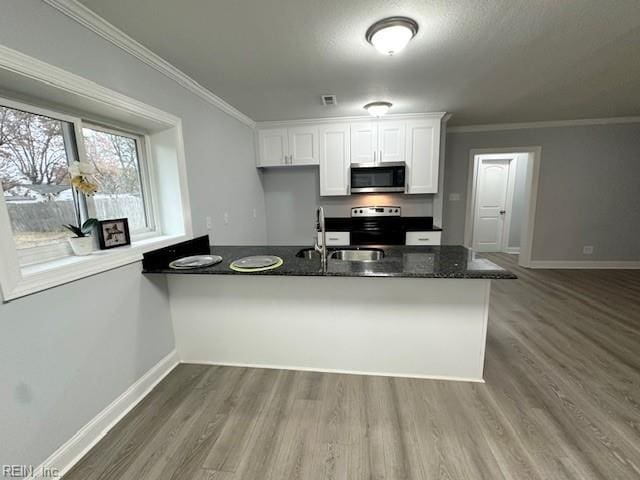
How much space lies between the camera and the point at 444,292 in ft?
5.77

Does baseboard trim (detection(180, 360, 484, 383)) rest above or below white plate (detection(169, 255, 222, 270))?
below

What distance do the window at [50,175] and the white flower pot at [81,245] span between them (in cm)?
7

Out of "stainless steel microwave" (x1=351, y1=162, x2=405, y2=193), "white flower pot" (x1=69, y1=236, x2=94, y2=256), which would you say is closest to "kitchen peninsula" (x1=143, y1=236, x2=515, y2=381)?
"white flower pot" (x1=69, y1=236, x2=94, y2=256)

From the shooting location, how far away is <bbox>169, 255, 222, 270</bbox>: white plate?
72.1 inches

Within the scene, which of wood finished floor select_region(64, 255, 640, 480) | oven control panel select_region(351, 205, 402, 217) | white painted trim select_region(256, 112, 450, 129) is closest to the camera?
wood finished floor select_region(64, 255, 640, 480)

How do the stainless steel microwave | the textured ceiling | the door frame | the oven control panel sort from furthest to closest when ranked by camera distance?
the door frame < the oven control panel < the stainless steel microwave < the textured ceiling

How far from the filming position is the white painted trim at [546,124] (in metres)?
3.92

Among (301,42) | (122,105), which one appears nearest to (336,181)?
(301,42)

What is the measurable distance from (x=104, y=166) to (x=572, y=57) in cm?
343

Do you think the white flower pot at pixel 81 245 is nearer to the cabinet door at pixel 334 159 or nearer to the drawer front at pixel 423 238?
the cabinet door at pixel 334 159

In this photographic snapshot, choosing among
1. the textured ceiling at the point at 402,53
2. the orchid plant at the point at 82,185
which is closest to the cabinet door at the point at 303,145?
the textured ceiling at the point at 402,53

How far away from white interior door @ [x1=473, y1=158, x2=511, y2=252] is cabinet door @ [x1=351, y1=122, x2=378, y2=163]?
3262 mm

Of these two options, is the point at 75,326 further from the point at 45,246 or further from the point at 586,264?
the point at 586,264

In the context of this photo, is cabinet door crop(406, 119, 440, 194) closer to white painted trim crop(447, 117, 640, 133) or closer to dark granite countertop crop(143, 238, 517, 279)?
white painted trim crop(447, 117, 640, 133)
